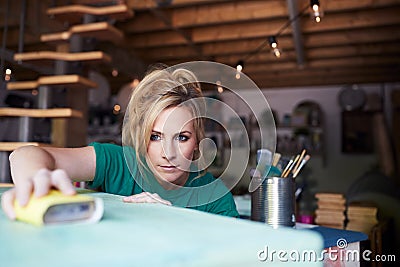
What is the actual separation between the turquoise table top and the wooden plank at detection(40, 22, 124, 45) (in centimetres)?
275

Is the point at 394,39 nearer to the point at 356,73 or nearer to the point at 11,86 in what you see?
the point at 356,73

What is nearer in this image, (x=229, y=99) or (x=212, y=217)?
(x=212, y=217)

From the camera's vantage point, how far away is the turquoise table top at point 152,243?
42 cm

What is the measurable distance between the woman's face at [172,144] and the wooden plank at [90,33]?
2200mm

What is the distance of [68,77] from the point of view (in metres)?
2.87

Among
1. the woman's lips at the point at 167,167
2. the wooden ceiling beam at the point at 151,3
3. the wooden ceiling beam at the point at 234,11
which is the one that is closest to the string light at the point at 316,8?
the wooden ceiling beam at the point at 234,11

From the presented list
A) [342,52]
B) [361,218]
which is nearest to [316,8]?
[361,218]

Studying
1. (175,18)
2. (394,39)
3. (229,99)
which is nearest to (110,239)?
(175,18)

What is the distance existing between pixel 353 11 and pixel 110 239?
4.09 meters

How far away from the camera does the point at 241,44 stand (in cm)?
493

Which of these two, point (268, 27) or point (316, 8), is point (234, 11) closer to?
point (268, 27)

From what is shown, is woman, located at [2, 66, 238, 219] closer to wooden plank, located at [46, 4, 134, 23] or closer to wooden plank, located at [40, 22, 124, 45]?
wooden plank, located at [40, 22, 124, 45]

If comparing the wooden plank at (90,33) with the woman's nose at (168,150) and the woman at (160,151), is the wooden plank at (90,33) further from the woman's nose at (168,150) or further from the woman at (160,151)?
the woman's nose at (168,150)

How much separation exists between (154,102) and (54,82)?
199cm
